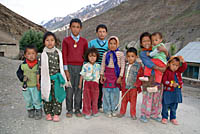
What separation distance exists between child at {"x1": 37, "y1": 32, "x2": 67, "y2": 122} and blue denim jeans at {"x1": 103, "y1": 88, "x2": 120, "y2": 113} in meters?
0.98

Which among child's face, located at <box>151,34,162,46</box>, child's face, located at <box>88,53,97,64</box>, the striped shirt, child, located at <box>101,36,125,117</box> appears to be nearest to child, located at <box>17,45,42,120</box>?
child's face, located at <box>88,53,97,64</box>

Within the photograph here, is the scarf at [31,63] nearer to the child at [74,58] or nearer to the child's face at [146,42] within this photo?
the child at [74,58]

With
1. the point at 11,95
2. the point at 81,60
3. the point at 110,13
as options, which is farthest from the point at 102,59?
the point at 110,13

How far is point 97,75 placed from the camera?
11.9ft

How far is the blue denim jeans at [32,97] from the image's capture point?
336cm

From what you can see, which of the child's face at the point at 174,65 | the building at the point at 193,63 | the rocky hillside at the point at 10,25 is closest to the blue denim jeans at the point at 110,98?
the child's face at the point at 174,65

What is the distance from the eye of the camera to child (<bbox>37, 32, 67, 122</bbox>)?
327 centimetres

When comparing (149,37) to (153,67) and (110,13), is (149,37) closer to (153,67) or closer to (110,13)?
(153,67)

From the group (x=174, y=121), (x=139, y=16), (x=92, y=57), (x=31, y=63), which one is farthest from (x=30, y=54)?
(x=139, y=16)

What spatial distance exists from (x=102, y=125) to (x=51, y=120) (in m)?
1.10

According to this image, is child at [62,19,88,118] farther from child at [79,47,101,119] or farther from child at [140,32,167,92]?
child at [140,32,167,92]

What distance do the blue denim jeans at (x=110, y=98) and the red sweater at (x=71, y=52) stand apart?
36.1 inches

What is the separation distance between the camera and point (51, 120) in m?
3.43

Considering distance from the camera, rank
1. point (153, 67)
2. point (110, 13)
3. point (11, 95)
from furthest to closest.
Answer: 1. point (110, 13)
2. point (11, 95)
3. point (153, 67)
